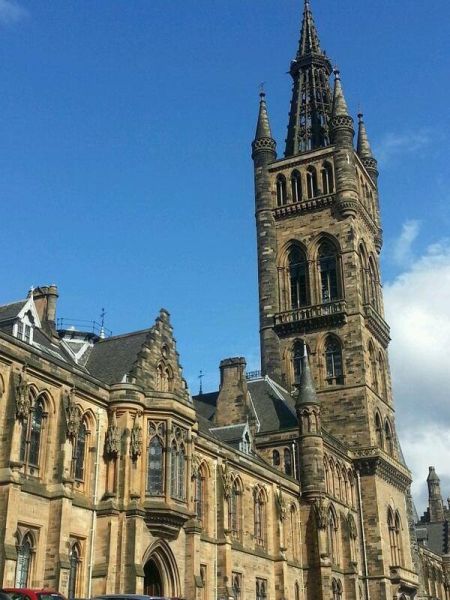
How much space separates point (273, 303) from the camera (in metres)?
71.4

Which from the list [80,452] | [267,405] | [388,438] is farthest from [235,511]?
[388,438]

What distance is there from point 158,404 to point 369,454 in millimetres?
29498

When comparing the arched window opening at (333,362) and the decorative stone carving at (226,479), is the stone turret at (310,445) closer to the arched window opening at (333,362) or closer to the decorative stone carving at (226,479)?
the arched window opening at (333,362)

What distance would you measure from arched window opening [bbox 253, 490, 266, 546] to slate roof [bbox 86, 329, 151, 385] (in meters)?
13.6

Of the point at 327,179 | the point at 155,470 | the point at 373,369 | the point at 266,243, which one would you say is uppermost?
the point at 327,179

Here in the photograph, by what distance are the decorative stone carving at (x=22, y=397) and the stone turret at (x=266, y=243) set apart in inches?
1499

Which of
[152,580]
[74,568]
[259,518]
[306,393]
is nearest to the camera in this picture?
[74,568]

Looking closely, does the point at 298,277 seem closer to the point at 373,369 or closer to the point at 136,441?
the point at 373,369

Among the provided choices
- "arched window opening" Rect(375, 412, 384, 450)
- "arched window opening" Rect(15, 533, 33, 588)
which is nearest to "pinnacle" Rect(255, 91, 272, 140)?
"arched window opening" Rect(375, 412, 384, 450)

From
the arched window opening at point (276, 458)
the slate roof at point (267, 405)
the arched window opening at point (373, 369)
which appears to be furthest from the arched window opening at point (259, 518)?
the arched window opening at point (373, 369)

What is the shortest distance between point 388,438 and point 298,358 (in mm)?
9812

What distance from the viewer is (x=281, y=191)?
75438 mm

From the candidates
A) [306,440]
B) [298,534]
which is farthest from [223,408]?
[298,534]

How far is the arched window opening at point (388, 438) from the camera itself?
6912cm
